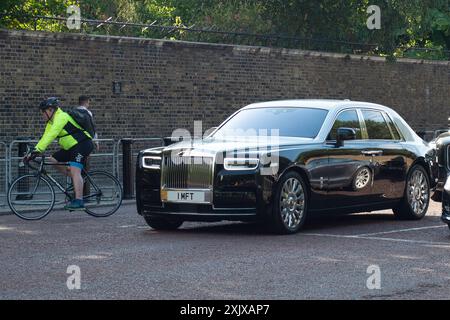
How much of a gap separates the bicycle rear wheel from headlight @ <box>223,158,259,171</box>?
3.88 m

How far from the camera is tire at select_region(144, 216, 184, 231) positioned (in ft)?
45.8

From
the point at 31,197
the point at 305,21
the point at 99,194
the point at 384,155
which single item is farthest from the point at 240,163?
the point at 305,21

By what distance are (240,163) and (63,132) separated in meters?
3.95

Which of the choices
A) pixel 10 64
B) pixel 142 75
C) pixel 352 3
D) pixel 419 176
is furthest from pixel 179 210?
pixel 352 3

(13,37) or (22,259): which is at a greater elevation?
(13,37)

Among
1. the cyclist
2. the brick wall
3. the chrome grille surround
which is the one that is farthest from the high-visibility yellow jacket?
the brick wall

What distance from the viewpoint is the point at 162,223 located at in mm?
14000

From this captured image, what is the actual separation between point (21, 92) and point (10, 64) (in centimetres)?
63

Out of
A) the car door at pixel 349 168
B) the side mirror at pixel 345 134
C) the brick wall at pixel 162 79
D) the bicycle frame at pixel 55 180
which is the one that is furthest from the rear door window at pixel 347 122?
the brick wall at pixel 162 79

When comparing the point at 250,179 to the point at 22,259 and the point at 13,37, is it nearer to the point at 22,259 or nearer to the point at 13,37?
the point at 22,259

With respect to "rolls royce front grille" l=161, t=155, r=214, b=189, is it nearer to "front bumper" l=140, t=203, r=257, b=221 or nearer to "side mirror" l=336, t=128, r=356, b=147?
"front bumper" l=140, t=203, r=257, b=221

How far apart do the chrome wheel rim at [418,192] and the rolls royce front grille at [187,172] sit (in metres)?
3.59

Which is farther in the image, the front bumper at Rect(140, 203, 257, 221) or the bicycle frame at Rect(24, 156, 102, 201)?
the bicycle frame at Rect(24, 156, 102, 201)
